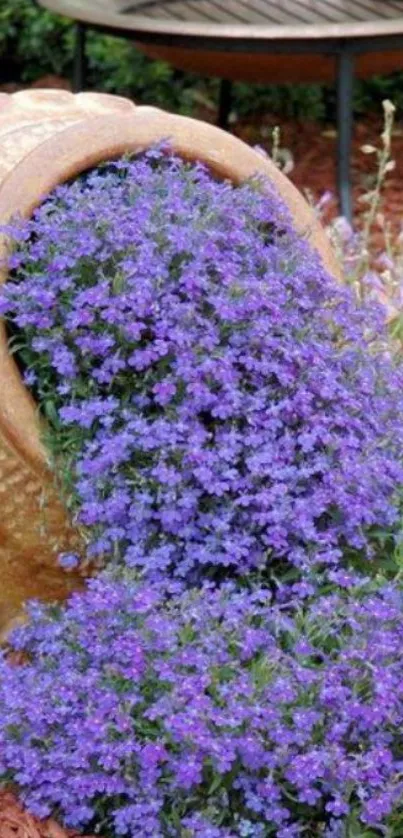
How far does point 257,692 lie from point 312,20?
345 centimetres

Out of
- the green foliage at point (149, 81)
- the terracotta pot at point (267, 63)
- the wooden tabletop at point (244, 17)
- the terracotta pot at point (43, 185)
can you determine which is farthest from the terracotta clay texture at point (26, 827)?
the green foliage at point (149, 81)

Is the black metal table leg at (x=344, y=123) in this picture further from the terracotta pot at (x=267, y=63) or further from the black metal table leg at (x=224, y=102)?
the black metal table leg at (x=224, y=102)

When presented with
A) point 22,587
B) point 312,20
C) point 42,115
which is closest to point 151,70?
point 312,20

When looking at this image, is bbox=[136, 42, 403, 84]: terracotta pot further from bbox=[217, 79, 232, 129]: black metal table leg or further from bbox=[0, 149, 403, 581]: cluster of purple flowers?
bbox=[0, 149, 403, 581]: cluster of purple flowers

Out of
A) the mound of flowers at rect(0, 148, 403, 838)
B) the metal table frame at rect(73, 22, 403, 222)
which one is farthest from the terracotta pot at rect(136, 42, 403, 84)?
the mound of flowers at rect(0, 148, 403, 838)

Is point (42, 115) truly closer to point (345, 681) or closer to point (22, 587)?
point (22, 587)

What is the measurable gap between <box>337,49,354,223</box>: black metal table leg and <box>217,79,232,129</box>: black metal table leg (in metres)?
1.15

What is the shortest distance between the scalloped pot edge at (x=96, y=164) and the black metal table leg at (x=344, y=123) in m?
1.87

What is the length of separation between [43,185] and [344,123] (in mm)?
2416

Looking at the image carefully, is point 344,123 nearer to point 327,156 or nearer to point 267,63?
point 267,63

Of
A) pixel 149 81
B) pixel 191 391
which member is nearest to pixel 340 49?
pixel 149 81

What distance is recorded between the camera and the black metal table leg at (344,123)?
5.10 metres

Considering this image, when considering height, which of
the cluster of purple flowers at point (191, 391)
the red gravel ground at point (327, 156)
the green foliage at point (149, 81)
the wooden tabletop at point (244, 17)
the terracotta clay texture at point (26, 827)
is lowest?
the red gravel ground at point (327, 156)

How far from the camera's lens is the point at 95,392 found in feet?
9.39
